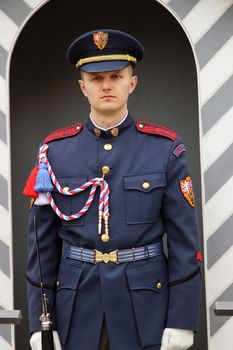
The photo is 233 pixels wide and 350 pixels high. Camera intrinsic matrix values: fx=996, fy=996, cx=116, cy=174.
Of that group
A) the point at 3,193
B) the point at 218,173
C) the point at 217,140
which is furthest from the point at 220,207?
the point at 3,193

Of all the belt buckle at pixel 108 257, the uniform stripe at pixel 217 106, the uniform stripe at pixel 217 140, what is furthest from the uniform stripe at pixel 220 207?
the belt buckle at pixel 108 257

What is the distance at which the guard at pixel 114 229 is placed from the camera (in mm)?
3592

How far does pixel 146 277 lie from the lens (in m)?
3.60

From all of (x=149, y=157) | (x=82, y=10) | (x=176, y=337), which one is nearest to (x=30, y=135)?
(x=82, y=10)

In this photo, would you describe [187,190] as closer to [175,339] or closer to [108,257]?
[108,257]

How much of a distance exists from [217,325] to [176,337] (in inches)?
32.2

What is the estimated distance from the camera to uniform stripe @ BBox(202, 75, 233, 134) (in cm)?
435

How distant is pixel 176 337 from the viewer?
11.7 ft

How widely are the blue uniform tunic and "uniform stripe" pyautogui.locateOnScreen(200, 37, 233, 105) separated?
0.68 meters

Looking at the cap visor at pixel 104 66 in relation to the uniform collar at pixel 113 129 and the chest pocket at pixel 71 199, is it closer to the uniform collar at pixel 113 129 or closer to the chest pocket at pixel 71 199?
the uniform collar at pixel 113 129

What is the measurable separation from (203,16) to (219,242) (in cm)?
99

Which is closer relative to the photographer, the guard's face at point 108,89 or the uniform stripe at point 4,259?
the guard's face at point 108,89

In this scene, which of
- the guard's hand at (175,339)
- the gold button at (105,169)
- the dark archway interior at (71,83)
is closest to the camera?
the guard's hand at (175,339)

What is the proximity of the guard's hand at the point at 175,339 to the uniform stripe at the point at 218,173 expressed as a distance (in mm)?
892
